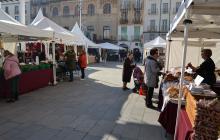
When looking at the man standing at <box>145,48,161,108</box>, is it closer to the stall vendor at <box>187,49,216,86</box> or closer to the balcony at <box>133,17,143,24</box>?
the stall vendor at <box>187,49,216,86</box>

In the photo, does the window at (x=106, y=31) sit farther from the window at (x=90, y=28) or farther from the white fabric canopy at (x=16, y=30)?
the white fabric canopy at (x=16, y=30)

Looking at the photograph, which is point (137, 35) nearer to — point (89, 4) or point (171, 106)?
point (89, 4)

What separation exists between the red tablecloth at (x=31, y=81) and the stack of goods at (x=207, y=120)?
6328 millimetres

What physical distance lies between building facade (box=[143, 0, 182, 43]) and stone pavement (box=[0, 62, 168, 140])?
31.8 m

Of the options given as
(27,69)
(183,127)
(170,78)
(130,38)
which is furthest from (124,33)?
(183,127)

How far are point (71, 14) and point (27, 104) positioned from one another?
38.7 metres

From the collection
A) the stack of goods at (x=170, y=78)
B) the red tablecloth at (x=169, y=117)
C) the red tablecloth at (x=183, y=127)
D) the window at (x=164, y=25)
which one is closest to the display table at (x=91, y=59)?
the window at (x=164, y=25)

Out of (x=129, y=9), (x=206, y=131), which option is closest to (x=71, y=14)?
(x=129, y=9)

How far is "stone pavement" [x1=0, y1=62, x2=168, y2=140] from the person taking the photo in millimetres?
4836

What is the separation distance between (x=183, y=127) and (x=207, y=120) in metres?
0.78

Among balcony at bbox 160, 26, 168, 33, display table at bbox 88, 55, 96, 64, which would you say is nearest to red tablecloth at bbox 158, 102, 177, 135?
display table at bbox 88, 55, 96, 64

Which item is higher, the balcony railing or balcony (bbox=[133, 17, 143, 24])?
balcony (bbox=[133, 17, 143, 24])

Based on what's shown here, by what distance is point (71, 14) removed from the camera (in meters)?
43.9

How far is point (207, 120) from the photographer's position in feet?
9.28
